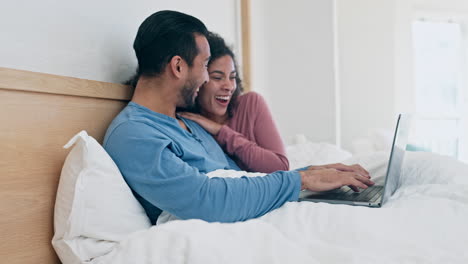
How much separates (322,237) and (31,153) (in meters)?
0.61

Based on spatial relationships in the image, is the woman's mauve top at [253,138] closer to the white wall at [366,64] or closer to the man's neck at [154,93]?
the man's neck at [154,93]

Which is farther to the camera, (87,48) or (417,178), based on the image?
(417,178)

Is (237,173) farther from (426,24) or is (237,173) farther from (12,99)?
(426,24)

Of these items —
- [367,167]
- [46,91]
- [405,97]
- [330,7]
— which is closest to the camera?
[46,91]

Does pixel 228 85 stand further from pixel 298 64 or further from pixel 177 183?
pixel 298 64

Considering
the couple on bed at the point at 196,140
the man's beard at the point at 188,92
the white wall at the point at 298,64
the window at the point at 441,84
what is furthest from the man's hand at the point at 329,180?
the window at the point at 441,84

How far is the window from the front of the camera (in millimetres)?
4699

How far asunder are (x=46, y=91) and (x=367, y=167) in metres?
1.01

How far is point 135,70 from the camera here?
60.0 inches

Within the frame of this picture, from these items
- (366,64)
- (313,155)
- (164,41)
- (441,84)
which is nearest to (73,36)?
(164,41)

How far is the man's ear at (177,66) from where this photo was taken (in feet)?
4.21

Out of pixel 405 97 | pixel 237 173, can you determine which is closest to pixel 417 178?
pixel 237 173

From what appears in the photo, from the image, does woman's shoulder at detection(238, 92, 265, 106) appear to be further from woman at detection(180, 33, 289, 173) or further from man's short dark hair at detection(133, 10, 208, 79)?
man's short dark hair at detection(133, 10, 208, 79)

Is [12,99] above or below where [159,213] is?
above
